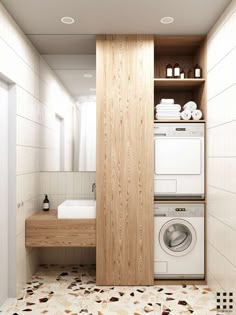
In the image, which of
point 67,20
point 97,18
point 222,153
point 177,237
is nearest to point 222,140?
point 222,153

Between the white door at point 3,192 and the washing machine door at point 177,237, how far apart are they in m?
1.54

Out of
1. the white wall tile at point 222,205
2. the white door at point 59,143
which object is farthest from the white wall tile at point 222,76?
the white door at point 59,143

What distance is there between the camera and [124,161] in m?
3.34

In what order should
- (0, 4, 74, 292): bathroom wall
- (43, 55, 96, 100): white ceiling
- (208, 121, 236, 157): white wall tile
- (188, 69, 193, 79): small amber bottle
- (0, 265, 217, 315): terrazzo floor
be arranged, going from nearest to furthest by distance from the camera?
(208, 121, 236, 157): white wall tile, (0, 265, 217, 315): terrazzo floor, (0, 4, 74, 292): bathroom wall, (188, 69, 193, 79): small amber bottle, (43, 55, 96, 100): white ceiling

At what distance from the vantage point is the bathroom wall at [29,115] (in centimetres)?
293

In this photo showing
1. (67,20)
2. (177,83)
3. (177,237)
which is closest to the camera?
(67,20)

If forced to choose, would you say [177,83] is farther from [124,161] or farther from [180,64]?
[124,161]

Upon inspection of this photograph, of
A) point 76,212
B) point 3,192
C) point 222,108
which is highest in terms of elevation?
point 222,108

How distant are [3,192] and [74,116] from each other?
1.35 m

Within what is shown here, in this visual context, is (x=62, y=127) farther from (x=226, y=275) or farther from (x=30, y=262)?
(x=226, y=275)

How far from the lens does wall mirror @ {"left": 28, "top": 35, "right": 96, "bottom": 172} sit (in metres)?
3.85

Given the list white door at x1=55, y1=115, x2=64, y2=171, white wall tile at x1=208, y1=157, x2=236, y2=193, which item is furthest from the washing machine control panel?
white door at x1=55, y1=115, x2=64, y2=171

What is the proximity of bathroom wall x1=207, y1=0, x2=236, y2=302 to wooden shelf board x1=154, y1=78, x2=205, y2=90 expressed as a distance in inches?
9.1

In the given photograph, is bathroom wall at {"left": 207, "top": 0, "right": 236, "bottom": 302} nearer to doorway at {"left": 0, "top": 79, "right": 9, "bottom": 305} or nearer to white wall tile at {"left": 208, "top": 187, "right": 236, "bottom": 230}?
white wall tile at {"left": 208, "top": 187, "right": 236, "bottom": 230}
